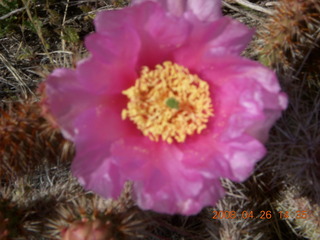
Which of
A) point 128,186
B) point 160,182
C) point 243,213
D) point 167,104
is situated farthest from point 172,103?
point 243,213

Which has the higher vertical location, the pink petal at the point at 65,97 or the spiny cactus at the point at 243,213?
the pink petal at the point at 65,97

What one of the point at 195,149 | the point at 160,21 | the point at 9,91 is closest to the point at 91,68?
the point at 160,21

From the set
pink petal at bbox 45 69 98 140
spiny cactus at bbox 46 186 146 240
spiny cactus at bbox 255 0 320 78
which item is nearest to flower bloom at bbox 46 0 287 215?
pink petal at bbox 45 69 98 140

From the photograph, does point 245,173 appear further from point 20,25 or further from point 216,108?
point 20,25

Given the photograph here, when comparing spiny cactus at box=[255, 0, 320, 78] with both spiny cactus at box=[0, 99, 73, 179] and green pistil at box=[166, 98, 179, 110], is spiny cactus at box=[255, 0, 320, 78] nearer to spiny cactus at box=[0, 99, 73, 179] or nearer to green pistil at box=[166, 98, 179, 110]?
green pistil at box=[166, 98, 179, 110]

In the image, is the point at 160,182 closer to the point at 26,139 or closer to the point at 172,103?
the point at 172,103

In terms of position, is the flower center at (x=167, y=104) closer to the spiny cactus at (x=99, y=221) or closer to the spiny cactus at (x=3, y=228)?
the spiny cactus at (x=99, y=221)

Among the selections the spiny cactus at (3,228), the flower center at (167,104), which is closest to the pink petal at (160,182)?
the flower center at (167,104)

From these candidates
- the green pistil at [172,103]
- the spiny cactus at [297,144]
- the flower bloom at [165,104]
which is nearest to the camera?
the flower bloom at [165,104]
